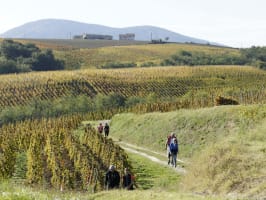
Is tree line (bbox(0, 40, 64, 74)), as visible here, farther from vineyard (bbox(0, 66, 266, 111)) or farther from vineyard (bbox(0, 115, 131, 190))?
vineyard (bbox(0, 115, 131, 190))

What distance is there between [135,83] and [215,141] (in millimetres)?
63610

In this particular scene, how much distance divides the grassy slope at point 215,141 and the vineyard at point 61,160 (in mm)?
4272

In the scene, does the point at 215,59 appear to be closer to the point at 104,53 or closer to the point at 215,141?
the point at 104,53

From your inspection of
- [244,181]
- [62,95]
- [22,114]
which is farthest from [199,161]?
[62,95]

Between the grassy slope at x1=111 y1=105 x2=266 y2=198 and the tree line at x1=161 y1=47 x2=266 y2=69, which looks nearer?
the grassy slope at x1=111 y1=105 x2=266 y2=198

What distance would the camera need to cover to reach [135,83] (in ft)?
325

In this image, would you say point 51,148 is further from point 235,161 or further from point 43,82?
point 43,82

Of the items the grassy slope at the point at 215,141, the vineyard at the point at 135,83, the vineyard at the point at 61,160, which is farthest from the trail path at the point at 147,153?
the vineyard at the point at 135,83

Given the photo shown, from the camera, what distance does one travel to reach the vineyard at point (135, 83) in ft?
283

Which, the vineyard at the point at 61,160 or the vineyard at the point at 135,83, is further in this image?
the vineyard at the point at 135,83

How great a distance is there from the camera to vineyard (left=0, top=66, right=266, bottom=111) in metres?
86.2

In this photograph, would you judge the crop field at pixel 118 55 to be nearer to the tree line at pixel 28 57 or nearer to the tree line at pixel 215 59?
the tree line at pixel 215 59

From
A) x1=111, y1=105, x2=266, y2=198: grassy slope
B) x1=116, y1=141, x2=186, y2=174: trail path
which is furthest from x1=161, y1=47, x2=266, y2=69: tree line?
x1=116, y1=141, x2=186, y2=174: trail path

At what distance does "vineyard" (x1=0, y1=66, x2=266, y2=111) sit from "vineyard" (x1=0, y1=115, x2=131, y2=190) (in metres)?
39.6
